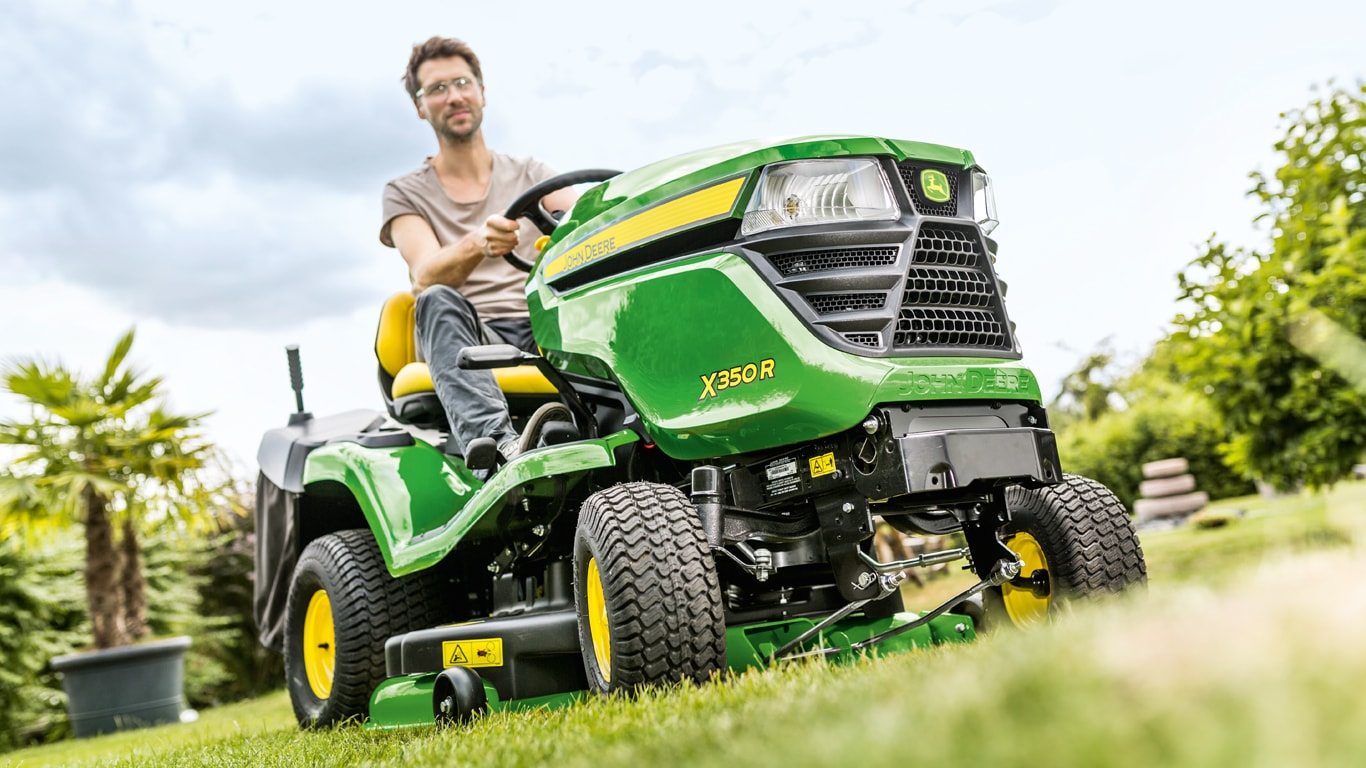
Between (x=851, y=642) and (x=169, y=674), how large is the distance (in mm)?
8140

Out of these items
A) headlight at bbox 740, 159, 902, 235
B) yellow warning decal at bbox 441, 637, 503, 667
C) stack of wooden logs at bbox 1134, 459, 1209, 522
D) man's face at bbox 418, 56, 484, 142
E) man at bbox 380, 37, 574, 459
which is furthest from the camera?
stack of wooden logs at bbox 1134, 459, 1209, 522

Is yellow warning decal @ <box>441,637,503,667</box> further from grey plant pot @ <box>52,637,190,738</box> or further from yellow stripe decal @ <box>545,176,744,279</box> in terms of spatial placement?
grey plant pot @ <box>52,637,190,738</box>

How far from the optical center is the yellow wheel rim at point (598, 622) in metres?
2.69

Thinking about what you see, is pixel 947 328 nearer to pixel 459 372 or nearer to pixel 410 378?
pixel 459 372

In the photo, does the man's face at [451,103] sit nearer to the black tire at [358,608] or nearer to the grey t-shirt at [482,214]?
the grey t-shirt at [482,214]

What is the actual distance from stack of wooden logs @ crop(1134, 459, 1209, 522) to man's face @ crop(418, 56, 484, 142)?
37.7 feet

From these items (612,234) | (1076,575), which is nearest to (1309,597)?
(1076,575)

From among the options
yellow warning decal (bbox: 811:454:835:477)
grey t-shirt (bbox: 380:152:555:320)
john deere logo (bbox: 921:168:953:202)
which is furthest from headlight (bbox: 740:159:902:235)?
grey t-shirt (bbox: 380:152:555:320)

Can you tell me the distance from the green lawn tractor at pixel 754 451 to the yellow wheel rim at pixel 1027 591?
11 mm

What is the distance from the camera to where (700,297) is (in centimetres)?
273

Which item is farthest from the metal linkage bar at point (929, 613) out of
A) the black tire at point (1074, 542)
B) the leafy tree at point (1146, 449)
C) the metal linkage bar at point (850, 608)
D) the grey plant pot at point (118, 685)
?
the leafy tree at point (1146, 449)

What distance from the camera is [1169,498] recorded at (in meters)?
14.1

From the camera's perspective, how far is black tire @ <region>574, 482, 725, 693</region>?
2447mm

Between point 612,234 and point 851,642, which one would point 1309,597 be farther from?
point 612,234
